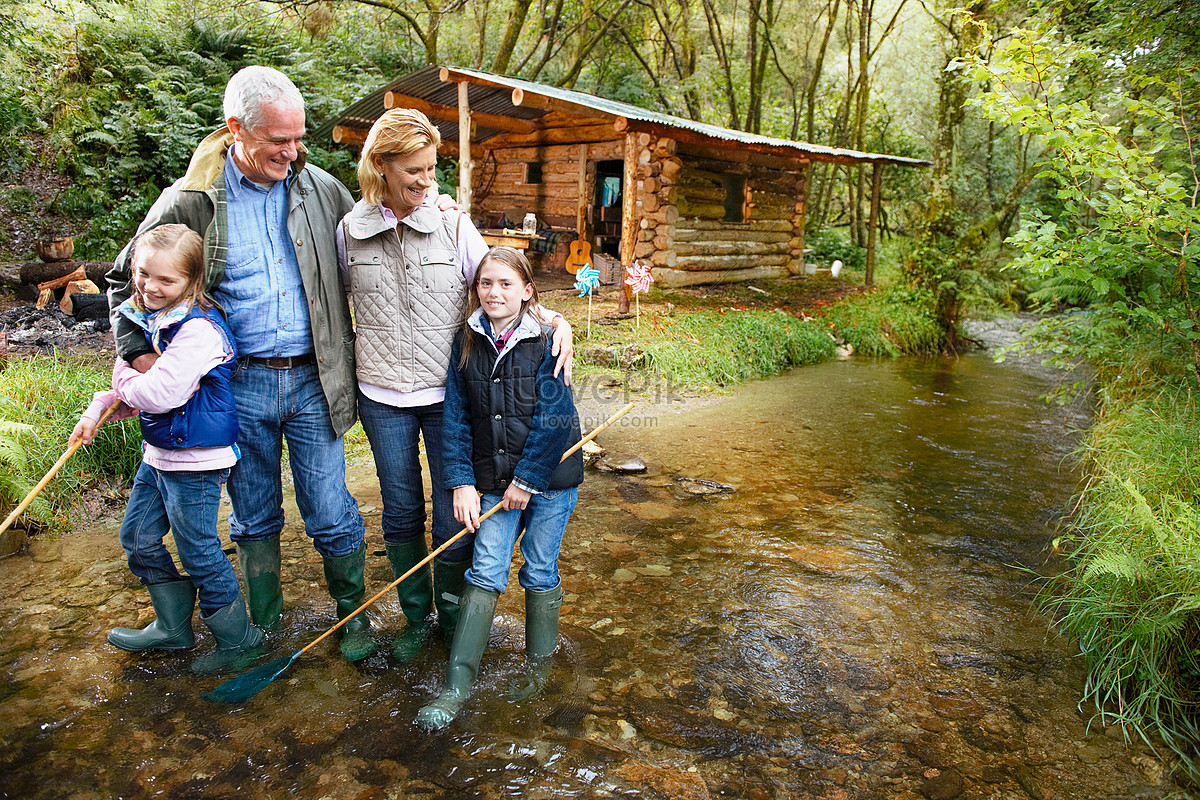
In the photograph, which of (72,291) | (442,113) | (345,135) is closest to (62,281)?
(72,291)

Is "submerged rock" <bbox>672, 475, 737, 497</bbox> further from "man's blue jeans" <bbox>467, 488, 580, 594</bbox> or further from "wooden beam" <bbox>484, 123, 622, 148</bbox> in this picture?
"wooden beam" <bbox>484, 123, 622, 148</bbox>

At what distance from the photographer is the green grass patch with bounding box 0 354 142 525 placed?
4.18m

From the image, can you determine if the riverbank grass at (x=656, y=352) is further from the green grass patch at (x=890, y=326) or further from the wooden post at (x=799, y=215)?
the wooden post at (x=799, y=215)

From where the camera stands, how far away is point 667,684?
303 centimetres

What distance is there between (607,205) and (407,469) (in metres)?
12.7

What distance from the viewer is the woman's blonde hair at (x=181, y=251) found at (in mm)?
2424

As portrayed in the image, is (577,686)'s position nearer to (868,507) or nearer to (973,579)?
(973,579)

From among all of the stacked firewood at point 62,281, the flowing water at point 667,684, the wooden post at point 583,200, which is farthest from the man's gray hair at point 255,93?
the wooden post at point 583,200

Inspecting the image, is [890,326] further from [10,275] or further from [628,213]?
[10,275]

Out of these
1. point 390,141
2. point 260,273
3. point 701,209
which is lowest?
point 260,273

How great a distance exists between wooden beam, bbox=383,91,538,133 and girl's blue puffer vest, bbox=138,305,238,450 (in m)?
8.32

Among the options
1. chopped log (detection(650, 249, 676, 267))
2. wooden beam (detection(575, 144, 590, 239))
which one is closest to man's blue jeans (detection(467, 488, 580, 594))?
chopped log (detection(650, 249, 676, 267))

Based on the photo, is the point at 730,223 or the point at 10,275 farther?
the point at 730,223

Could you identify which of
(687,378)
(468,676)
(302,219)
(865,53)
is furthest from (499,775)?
(865,53)
